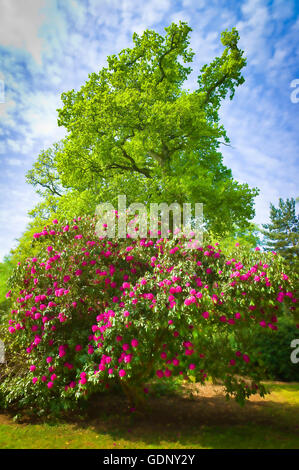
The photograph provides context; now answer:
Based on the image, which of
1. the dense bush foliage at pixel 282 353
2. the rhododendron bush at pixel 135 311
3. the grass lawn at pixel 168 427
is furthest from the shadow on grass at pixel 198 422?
the dense bush foliage at pixel 282 353

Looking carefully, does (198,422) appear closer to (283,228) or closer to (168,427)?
(168,427)

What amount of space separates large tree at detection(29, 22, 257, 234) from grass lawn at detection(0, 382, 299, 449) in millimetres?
7178

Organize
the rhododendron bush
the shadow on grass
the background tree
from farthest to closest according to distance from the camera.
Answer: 1. the background tree
2. the shadow on grass
3. the rhododendron bush

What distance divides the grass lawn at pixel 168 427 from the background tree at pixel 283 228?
33010 millimetres

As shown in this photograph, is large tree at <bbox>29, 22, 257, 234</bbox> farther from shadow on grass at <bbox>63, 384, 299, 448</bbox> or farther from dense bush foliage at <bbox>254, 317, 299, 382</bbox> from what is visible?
shadow on grass at <bbox>63, 384, 299, 448</bbox>

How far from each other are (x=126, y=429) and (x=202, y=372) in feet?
6.18

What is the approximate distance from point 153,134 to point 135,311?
8.35 metres

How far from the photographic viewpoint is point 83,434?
563 cm

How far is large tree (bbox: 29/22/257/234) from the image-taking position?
11.6 metres

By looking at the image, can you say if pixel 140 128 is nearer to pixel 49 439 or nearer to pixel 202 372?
pixel 202 372

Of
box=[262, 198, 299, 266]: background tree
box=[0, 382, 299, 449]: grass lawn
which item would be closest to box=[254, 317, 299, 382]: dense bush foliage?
box=[0, 382, 299, 449]: grass lawn

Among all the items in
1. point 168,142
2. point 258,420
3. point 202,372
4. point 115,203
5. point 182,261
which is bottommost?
point 258,420

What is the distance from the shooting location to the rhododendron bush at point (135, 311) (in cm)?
507
